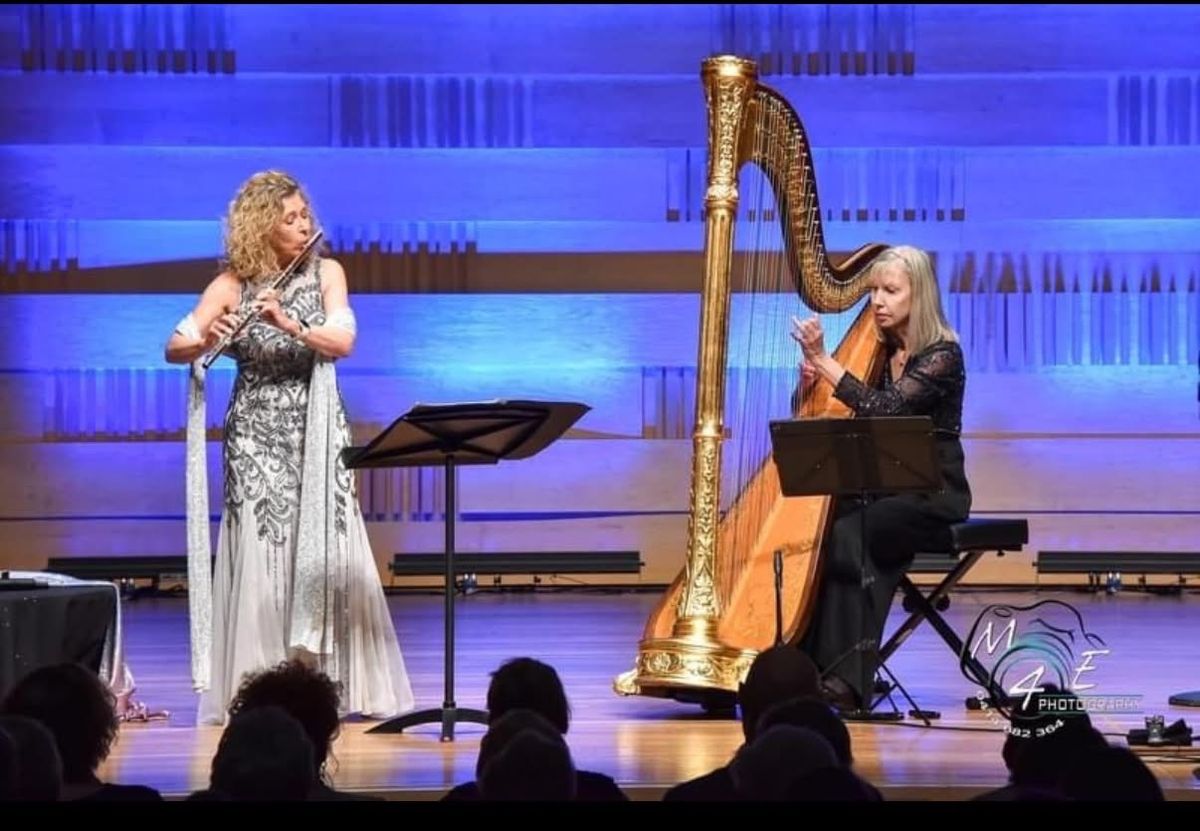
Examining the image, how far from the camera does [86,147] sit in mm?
9570

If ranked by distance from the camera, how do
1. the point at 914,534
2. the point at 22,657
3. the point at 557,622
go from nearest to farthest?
the point at 22,657
the point at 914,534
the point at 557,622

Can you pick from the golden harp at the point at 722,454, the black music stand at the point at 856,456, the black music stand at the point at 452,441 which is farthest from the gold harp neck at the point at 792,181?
the black music stand at the point at 452,441

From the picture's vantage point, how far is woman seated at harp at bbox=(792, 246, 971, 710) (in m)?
5.26

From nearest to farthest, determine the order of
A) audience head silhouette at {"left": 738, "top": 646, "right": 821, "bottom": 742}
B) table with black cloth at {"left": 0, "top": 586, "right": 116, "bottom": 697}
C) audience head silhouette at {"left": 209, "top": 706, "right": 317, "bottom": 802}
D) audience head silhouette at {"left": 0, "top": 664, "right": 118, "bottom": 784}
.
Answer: audience head silhouette at {"left": 209, "top": 706, "right": 317, "bottom": 802}, audience head silhouette at {"left": 0, "top": 664, "right": 118, "bottom": 784}, audience head silhouette at {"left": 738, "top": 646, "right": 821, "bottom": 742}, table with black cloth at {"left": 0, "top": 586, "right": 116, "bottom": 697}

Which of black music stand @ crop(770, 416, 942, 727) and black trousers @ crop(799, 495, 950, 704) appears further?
black trousers @ crop(799, 495, 950, 704)

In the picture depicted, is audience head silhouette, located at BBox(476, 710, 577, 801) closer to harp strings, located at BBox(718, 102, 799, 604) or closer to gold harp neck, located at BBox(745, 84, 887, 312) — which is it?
harp strings, located at BBox(718, 102, 799, 604)

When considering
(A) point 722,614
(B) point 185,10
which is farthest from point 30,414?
(A) point 722,614

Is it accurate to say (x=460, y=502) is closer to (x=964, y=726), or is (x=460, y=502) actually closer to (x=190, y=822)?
(x=964, y=726)

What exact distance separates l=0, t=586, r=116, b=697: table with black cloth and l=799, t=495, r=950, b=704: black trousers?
1.88 metres

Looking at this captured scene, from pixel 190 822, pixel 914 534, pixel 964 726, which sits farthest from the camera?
pixel 914 534

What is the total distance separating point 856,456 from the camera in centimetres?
493

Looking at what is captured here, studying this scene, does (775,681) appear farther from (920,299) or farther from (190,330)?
(190,330)

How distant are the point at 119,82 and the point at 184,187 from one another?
0.62 metres

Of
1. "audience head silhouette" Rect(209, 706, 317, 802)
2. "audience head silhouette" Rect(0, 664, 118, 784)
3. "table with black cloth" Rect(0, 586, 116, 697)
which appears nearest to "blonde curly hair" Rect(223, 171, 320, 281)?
"table with black cloth" Rect(0, 586, 116, 697)
